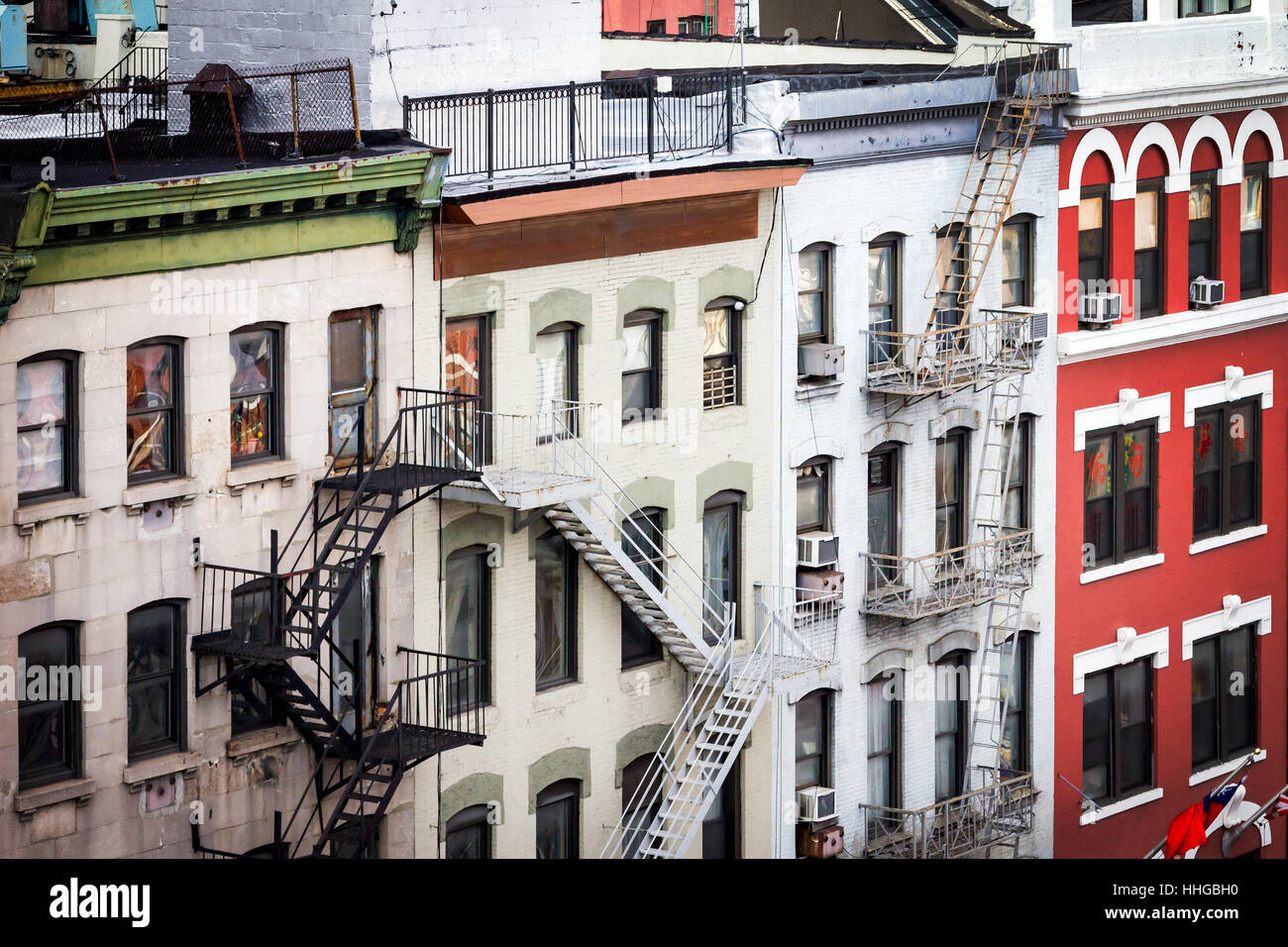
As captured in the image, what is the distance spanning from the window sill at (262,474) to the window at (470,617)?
2.86m

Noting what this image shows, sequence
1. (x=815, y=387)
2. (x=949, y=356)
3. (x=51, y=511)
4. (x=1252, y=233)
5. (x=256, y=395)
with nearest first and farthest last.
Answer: (x=51, y=511), (x=256, y=395), (x=815, y=387), (x=949, y=356), (x=1252, y=233)

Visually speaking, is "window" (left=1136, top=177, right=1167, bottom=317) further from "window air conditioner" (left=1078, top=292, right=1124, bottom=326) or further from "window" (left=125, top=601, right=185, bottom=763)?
"window" (left=125, top=601, right=185, bottom=763)

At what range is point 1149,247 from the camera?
43094mm

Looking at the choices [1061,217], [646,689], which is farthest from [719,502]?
[1061,217]

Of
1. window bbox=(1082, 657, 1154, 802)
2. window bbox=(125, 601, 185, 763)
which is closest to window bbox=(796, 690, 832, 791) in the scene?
window bbox=(1082, 657, 1154, 802)

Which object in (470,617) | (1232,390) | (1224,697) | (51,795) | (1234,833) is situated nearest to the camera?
(51,795)

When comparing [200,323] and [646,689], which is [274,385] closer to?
[200,323]

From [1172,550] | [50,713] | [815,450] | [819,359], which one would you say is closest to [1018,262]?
[819,359]

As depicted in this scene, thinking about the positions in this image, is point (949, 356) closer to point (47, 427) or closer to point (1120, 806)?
point (1120, 806)

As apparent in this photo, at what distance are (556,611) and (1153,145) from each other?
14344mm

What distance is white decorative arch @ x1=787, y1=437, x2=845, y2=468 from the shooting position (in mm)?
36656

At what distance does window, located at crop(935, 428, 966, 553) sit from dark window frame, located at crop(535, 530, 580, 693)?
7353 millimetres

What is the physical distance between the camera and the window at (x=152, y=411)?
1130 inches
